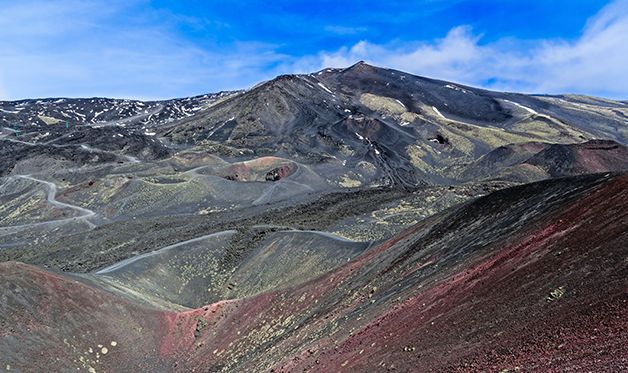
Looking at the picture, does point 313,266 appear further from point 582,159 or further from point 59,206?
point 582,159

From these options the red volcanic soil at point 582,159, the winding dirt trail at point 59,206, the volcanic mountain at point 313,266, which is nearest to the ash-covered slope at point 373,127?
the volcanic mountain at point 313,266

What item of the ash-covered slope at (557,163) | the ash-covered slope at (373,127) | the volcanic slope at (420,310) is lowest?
the volcanic slope at (420,310)

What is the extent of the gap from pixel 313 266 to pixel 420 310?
1948cm

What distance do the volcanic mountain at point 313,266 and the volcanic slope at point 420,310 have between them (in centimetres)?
9

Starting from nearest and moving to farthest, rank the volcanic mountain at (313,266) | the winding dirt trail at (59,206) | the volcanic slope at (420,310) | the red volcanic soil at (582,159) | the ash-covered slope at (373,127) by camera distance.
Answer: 1. the volcanic slope at (420,310)
2. the volcanic mountain at (313,266)
3. the winding dirt trail at (59,206)
4. the red volcanic soil at (582,159)
5. the ash-covered slope at (373,127)

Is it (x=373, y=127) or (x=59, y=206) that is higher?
(x=373, y=127)

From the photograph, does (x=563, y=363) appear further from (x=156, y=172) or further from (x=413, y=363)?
(x=156, y=172)

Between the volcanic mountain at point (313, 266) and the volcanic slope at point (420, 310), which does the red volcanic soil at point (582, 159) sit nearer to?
the volcanic mountain at point (313, 266)

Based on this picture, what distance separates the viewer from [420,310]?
2347 centimetres

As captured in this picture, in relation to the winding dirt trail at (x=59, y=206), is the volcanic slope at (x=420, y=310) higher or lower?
lower

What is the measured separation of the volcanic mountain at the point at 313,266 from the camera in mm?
18859

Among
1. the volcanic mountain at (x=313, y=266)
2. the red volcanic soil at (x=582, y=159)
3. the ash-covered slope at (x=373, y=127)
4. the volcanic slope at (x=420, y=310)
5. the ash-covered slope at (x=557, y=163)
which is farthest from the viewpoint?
the ash-covered slope at (x=373, y=127)

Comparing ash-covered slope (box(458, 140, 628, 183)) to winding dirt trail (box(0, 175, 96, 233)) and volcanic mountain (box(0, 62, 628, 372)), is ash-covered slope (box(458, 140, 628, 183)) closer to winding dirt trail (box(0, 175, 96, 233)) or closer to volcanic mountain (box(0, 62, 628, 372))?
volcanic mountain (box(0, 62, 628, 372))

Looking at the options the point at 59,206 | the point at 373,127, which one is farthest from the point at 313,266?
the point at 373,127
